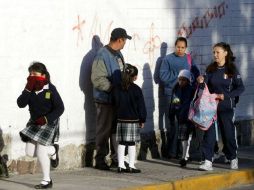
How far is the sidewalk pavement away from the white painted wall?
537 millimetres

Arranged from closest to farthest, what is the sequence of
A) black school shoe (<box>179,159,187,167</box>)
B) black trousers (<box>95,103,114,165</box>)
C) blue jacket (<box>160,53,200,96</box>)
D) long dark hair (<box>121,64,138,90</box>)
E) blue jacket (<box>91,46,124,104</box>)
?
long dark hair (<box>121,64,138,90</box>), blue jacket (<box>91,46,124,104</box>), black trousers (<box>95,103,114,165</box>), black school shoe (<box>179,159,187,167</box>), blue jacket (<box>160,53,200,96</box>)

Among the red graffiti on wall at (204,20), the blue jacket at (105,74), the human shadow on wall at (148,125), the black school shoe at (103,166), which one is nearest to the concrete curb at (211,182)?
the black school shoe at (103,166)

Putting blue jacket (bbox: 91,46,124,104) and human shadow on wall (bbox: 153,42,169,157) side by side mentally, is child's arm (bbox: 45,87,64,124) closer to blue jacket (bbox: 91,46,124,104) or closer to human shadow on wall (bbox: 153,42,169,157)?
blue jacket (bbox: 91,46,124,104)

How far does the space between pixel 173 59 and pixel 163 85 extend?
0.46 metres

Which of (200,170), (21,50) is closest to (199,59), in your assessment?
(200,170)

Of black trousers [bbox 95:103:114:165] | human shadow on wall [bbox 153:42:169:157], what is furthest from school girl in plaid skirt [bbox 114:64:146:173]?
human shadow on wall [bbox 153:42:169:157]

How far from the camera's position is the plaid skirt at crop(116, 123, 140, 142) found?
11914 millimetres

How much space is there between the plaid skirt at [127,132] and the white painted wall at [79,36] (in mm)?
731

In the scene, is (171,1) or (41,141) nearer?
(41,141)

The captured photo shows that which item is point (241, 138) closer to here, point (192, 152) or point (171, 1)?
point (192, 152)

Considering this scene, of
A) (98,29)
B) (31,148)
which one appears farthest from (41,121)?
(98,29)

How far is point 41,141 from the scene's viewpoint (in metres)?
10.4

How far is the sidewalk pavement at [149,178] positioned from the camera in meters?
10.9

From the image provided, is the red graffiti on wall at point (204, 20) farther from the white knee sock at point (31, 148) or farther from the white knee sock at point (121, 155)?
the white knee sock at point (31, 148)
